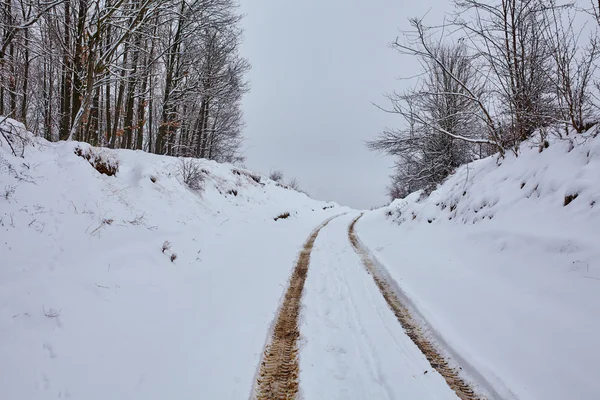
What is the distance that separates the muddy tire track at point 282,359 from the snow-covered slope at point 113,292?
149 mm

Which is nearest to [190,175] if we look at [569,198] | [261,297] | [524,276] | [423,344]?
[261,297]

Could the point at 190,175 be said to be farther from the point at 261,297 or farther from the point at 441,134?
the point at 441,134

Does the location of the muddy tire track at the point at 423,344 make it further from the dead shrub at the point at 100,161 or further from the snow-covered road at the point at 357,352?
the dead shrub at the point at 100,161

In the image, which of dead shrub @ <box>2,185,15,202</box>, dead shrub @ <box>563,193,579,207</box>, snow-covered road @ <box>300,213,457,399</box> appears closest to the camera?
snow-covered road @ <box>300,213,457,399</box>

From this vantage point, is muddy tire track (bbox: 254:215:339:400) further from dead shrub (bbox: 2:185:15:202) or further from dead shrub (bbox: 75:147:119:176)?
dead shrub (bbox: 75:147:119:176)

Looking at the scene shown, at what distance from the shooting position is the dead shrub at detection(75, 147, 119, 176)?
6.76 meters

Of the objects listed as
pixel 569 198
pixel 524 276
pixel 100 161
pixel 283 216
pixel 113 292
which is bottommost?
pixel 113 292

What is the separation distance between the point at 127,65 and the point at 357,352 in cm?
1466

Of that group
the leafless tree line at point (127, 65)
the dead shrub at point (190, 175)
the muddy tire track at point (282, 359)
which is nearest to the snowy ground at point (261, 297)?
the muddy tire track at point (282, 359)

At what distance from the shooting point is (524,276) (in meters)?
4.40

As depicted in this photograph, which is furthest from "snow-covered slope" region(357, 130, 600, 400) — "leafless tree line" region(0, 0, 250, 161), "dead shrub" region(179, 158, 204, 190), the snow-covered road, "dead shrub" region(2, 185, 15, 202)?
"leafless tree line" region(0, 0, 250, 161)

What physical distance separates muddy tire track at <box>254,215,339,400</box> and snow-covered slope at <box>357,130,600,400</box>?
1.99m

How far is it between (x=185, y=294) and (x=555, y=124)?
340 inches

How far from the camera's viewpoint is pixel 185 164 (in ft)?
37.3
